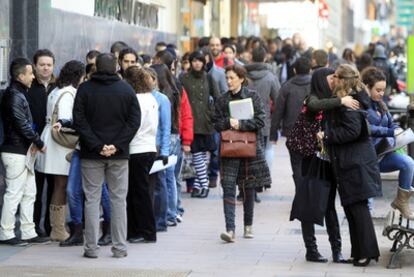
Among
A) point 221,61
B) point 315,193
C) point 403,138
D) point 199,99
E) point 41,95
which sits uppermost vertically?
point 221,61

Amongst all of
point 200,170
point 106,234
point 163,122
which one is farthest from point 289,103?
point 106,234

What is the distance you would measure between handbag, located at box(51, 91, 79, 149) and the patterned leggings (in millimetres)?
4187

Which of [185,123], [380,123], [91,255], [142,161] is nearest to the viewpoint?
[91,255]

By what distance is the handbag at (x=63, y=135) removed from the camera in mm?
11727

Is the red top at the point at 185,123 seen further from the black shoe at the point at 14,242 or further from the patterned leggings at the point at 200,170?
the black shoe at the point at 14,242

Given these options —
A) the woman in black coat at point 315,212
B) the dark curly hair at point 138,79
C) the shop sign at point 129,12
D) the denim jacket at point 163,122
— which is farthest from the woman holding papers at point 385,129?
the shop sign at point 129,12

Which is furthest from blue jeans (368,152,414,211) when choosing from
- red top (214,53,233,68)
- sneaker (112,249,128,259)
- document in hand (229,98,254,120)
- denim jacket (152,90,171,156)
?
red top (214,53,233,68)

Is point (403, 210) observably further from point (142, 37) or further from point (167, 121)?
point (142, 37)

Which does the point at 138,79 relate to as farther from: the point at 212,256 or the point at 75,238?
the point at 212,256

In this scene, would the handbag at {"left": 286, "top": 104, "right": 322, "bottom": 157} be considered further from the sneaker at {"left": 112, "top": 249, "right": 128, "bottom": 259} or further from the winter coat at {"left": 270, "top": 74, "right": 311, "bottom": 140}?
the winter coat at {"left": 270, "top": 74, "right": 311, "bottom": 140}

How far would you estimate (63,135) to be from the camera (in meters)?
11.8

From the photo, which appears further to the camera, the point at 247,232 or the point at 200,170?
the point at 200,170

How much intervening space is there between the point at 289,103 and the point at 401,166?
266cm

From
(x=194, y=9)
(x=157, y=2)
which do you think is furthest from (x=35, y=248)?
(x=194, y=9)
